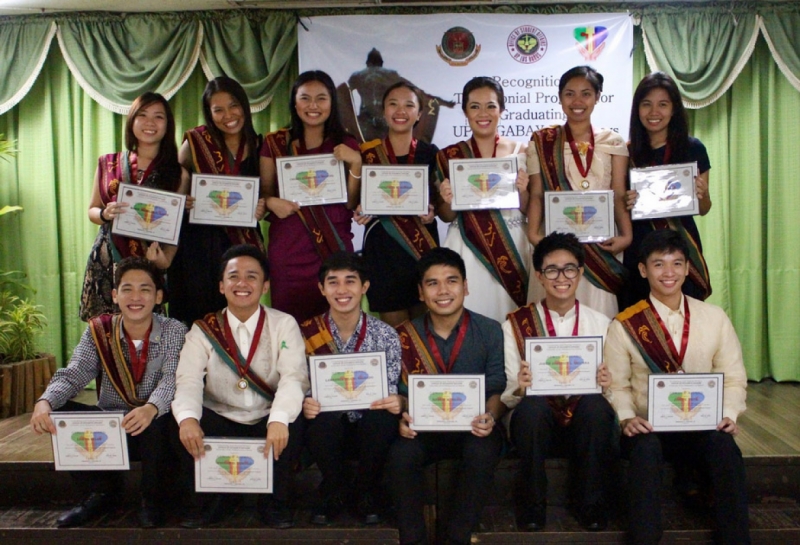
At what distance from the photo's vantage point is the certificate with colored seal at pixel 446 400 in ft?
7.43

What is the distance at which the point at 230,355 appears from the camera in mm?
2453

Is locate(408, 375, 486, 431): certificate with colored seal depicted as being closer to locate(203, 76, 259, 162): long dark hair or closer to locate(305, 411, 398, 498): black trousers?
locate(305, 411, 398, 498): black trousers

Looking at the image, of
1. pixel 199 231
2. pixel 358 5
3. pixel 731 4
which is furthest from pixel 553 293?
pixel 731 4

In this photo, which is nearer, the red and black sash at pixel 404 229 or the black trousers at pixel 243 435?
the black trousers at pixel 243 435

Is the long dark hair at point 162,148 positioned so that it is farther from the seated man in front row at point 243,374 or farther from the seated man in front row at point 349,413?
the seated man in front row at point 349,413

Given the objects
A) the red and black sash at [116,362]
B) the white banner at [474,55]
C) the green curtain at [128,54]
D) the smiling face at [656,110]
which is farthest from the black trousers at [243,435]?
the green curtain at [128,54]

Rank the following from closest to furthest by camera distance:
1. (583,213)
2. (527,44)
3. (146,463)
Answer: (146,463) → (583,213) → (527,44)

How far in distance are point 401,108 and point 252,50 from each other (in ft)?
5.76

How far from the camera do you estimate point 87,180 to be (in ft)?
14.4

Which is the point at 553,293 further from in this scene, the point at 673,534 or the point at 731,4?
the point at 731,4

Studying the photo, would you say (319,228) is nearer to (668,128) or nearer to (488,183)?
(488,183)

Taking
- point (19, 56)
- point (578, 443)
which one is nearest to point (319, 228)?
point (578, 443)

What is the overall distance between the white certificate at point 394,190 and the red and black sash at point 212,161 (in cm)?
52

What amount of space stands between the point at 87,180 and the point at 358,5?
6.73 ft
